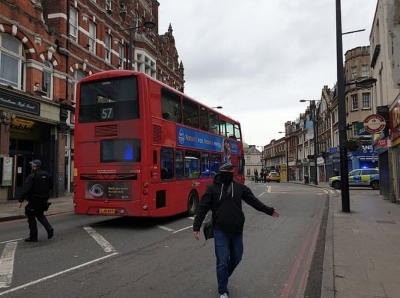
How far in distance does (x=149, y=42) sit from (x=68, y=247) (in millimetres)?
27060

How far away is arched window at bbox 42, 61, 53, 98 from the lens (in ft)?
66.2

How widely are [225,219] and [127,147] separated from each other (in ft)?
20.2

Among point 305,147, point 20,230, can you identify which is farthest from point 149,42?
point 305,147

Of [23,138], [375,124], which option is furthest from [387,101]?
[23,138]

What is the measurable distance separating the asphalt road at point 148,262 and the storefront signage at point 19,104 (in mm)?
8217

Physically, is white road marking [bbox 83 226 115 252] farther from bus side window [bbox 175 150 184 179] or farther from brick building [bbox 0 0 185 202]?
brick building [bbox 0 0 185 202]

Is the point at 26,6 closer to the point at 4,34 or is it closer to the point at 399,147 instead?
the point at 4,34

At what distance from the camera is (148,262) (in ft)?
21.8

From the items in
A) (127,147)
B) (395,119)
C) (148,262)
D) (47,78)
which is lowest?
(148,262)

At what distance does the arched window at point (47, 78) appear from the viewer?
2019 centimetres

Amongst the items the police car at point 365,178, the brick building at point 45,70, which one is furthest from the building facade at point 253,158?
the brick building at point 45,70

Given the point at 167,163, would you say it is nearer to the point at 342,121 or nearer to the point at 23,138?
the point at 342,121

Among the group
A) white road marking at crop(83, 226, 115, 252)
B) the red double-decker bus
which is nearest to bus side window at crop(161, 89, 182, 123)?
the red double-decker bus

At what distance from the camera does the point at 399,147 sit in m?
15.8
